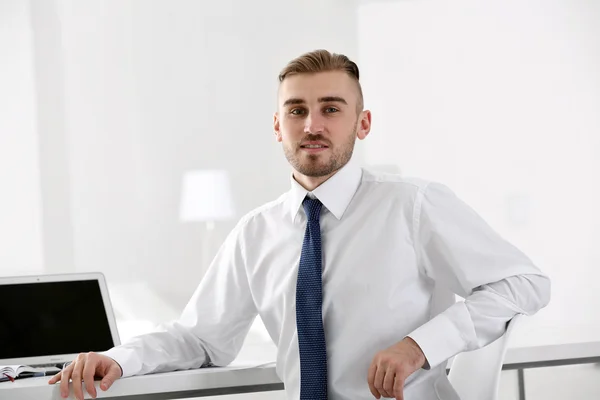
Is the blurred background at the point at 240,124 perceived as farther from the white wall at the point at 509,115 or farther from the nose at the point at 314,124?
the nose at the point at 314,124

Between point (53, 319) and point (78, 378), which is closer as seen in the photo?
point (78, 378)

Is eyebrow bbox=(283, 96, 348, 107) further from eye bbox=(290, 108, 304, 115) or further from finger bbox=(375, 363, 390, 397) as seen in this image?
finger bbox=(375, 363, 390, 397)

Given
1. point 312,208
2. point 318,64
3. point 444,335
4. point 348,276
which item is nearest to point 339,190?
point 312,208

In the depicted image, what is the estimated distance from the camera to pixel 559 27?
4.10 meters

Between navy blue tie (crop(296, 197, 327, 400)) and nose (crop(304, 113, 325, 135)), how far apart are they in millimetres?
269

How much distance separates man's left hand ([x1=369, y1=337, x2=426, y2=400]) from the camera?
1.51 meters

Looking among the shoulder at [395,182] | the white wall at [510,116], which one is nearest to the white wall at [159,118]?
the white wall at [510,116]

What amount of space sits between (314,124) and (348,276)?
379 millimetres

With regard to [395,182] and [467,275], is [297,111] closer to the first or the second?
[395,182]

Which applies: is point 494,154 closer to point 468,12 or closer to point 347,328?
point 468,12

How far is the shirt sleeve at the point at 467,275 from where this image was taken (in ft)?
5.25

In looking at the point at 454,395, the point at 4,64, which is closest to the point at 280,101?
the point at 454,395

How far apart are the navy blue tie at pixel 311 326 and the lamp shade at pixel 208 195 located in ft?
6.47

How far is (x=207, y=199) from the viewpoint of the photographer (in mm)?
3785
